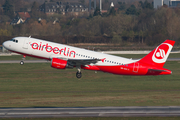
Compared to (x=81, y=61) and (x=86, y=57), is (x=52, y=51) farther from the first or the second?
(x=86, y=57)

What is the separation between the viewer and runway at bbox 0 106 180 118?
4088 cm

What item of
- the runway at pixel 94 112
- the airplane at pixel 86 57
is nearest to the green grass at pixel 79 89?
the airplane at pixel 86 57

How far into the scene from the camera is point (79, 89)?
6575cm

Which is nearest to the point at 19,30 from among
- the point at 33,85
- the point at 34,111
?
the point at 33,85

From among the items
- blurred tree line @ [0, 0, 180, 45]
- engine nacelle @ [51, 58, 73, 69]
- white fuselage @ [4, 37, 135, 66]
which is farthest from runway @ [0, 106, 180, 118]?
blurred tree line @ [0, 0, 180, 45]

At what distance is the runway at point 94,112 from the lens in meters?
40.9

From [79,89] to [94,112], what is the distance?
23324 mm

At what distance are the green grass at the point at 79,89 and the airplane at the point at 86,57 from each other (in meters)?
5.34

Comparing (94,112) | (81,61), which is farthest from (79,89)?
(94,112)

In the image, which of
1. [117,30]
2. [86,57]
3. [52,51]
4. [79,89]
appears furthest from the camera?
[117,30]

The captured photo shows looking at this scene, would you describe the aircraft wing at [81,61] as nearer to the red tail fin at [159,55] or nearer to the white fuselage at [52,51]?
the white fuselage at [52,51]

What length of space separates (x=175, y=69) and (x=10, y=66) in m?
49.6

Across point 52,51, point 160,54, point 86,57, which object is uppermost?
point 52,51

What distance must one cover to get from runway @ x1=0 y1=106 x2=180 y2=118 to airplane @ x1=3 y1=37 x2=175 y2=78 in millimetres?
14655
